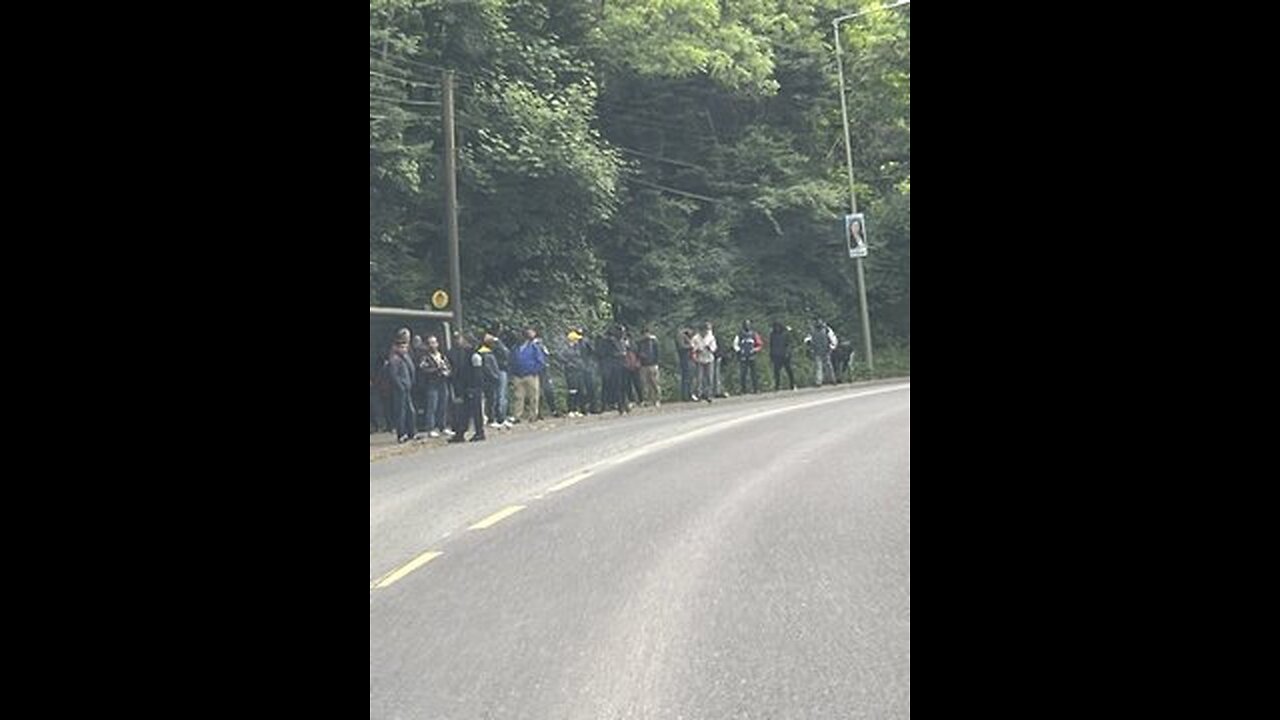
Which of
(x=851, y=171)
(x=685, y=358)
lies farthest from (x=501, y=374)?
(x=851, y=171)

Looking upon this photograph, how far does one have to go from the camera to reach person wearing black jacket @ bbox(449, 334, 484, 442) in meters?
8.88

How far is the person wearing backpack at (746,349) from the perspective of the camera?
10007 mm

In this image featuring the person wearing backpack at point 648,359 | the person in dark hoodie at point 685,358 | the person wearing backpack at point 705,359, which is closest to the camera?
the person wearing backpack at point 648,359

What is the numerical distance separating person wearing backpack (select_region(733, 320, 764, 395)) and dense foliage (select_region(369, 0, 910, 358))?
2.55 ft

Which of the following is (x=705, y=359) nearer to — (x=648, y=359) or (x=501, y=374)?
(x=648, y=359)

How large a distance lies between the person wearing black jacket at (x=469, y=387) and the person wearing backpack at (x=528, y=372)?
32 centimetres

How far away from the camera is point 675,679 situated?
433 cm

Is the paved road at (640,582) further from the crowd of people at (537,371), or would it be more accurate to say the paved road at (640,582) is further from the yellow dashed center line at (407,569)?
the crowd of people at (537,371)

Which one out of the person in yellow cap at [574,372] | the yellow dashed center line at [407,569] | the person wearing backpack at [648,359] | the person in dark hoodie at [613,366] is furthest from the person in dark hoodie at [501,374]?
the yellow dashed center line at [407,569]

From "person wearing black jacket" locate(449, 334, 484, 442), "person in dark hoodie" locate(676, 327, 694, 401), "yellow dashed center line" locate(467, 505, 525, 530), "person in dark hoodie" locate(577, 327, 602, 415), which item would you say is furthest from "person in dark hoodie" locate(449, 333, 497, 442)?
"person in dark hoodie" locate(676, 327, 694, 401)

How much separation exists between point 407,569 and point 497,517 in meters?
1.95

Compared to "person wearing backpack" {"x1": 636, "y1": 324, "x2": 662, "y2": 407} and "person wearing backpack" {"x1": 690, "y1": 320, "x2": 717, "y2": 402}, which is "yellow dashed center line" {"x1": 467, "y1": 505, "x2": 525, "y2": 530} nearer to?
"person wearing backpack" {"x1": 636, "y1": 324, "x2": 662, "y2": 407}
